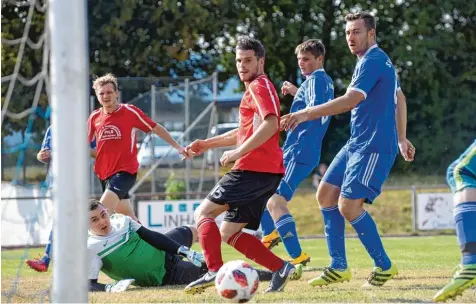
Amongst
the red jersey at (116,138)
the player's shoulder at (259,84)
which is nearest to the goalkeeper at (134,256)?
the red jersey at (116,138)

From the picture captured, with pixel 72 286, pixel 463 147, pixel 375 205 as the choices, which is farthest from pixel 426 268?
pixel 463 147

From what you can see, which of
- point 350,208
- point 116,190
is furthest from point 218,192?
point 116,190

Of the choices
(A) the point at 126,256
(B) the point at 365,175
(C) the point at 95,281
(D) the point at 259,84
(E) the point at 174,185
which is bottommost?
(E) the point at 174,185

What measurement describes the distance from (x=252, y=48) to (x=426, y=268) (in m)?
3.45

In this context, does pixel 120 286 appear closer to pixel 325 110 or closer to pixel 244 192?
pixel 244 192

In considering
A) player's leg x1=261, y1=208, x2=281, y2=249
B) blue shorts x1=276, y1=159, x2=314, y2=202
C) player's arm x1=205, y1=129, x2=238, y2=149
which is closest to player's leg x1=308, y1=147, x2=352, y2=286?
player's arm x1=205, y1=129, x2=238, y2=149

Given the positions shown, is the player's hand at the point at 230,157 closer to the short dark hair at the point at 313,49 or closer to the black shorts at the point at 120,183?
the short dark hair at the point at 313,49

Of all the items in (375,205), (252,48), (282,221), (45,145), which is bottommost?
(375,205)

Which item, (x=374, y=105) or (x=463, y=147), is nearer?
Result: (x=374, y=105)

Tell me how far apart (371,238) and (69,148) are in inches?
134

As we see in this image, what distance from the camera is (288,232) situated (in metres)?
9.20

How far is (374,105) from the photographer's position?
24.6 ft

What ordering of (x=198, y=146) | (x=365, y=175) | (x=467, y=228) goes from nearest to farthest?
(x=467, y=228) < (x=198, y=146) < (x=365, y=175)

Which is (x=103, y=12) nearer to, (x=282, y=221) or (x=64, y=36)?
(x=282, y=221)
